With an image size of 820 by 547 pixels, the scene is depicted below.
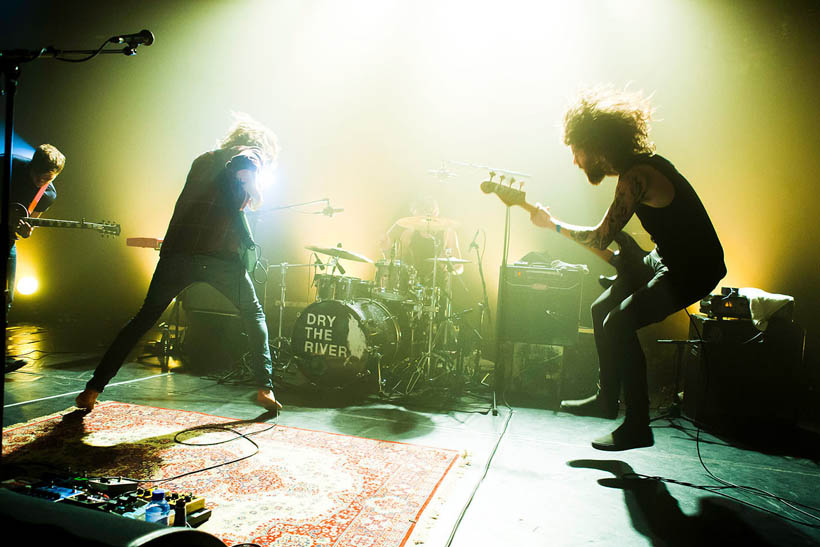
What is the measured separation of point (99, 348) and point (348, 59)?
5006 millimetres

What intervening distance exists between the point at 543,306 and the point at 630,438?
1.96 meters

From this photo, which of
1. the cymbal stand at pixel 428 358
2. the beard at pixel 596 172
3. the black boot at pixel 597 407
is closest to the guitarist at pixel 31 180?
the cymbal stand at pixel 428 358

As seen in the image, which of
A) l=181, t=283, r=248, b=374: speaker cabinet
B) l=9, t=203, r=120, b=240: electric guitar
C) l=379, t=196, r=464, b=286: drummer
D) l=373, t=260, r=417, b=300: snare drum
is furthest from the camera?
l=379, t=196, r=464, b=286: drummer

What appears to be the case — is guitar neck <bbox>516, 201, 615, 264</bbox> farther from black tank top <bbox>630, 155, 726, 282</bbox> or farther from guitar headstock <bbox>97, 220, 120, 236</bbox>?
guitar headstock <bbox>97, 220, 120, 236</bbox>

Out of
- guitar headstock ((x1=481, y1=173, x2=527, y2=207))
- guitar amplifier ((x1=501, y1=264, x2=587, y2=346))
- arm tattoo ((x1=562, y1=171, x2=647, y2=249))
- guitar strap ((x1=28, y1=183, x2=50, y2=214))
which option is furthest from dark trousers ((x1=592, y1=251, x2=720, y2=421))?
guitar strap ((x1=28, y1=183, x2=50, y2=214))

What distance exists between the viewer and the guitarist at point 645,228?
7.66ft

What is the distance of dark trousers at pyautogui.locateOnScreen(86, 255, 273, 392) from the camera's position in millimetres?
3035

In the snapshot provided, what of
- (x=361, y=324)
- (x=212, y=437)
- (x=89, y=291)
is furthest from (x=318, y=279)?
(x=89, y=291)

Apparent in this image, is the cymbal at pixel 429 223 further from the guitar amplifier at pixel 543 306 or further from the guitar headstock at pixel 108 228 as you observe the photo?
the guitar headstock at pixel 108 228

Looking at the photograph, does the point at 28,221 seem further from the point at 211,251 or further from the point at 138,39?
the point at 138,39

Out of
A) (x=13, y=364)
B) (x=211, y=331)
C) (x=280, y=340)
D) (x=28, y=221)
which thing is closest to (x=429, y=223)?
(x=280, y=340)

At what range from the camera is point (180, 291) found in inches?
127

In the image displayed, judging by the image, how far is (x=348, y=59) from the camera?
6973mm

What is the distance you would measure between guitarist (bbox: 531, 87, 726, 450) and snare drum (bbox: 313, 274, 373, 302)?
239cm
